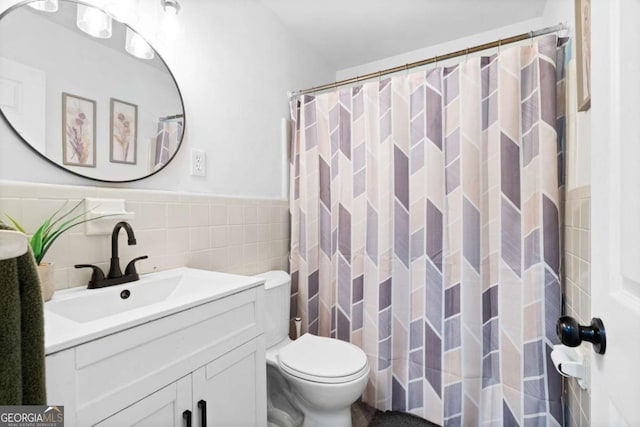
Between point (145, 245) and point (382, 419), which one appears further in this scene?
point (382, 419)

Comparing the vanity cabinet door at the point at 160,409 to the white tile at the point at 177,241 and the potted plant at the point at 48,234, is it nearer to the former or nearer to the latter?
the potted plant at the point at 48,234

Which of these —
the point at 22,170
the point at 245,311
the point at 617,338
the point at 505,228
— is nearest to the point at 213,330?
the point at 245,311

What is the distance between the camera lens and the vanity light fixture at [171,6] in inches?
48.3

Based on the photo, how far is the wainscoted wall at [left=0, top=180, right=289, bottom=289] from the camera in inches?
36.9

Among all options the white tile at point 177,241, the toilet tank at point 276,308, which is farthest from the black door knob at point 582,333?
the white tile at point 177,241

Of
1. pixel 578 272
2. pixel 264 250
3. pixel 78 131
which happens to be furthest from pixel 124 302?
pixel 578 272

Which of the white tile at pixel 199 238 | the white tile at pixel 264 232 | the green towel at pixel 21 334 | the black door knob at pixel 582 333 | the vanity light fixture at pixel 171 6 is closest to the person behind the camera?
the green towel at pixel 21 334

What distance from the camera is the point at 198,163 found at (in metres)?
1.42

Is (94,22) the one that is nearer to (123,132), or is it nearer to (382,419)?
(123,132)

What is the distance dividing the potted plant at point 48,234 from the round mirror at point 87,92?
0.15m

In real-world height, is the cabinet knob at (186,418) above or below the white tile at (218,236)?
below

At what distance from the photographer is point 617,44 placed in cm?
47

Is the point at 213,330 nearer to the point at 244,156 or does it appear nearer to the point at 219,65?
the point at 244,156

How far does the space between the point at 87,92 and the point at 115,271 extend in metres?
0.65
